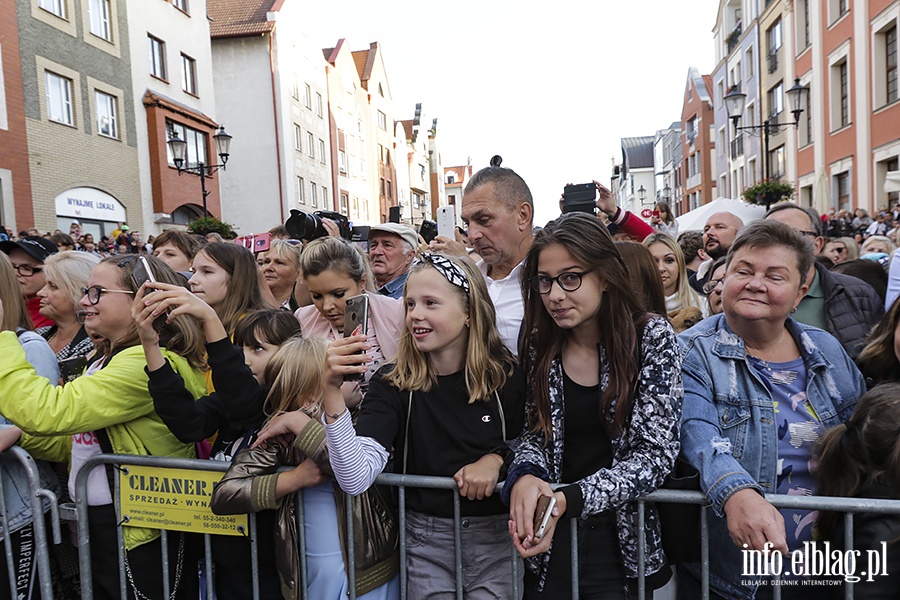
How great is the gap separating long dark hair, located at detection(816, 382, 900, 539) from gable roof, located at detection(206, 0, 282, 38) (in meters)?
30.9

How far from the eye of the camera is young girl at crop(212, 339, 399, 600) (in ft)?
7.28

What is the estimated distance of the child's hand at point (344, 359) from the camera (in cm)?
192

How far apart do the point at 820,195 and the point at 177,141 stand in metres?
20.3

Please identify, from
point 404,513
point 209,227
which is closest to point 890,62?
point 209,227

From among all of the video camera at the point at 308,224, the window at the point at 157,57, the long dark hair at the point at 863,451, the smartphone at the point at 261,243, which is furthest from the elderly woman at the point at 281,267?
the window at the point at 157,57

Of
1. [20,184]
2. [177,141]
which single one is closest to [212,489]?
[177,141]

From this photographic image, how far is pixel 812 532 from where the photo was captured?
6.79ft

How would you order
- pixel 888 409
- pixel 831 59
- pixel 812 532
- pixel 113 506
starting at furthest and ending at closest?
1. pixel 831 59
2. pixel 113 506
3. pixel 812 532
4. pixel 888 409

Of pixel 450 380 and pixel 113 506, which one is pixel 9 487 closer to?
pixel 113 506

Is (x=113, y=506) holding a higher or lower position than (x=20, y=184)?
lower

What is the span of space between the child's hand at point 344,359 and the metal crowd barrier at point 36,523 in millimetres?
1580

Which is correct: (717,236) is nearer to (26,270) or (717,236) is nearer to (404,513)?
(404,513)

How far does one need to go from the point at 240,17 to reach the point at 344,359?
32.2 m

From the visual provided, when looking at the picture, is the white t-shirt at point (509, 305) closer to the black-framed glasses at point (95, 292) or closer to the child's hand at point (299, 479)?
the child's hand at point (299, 479)
